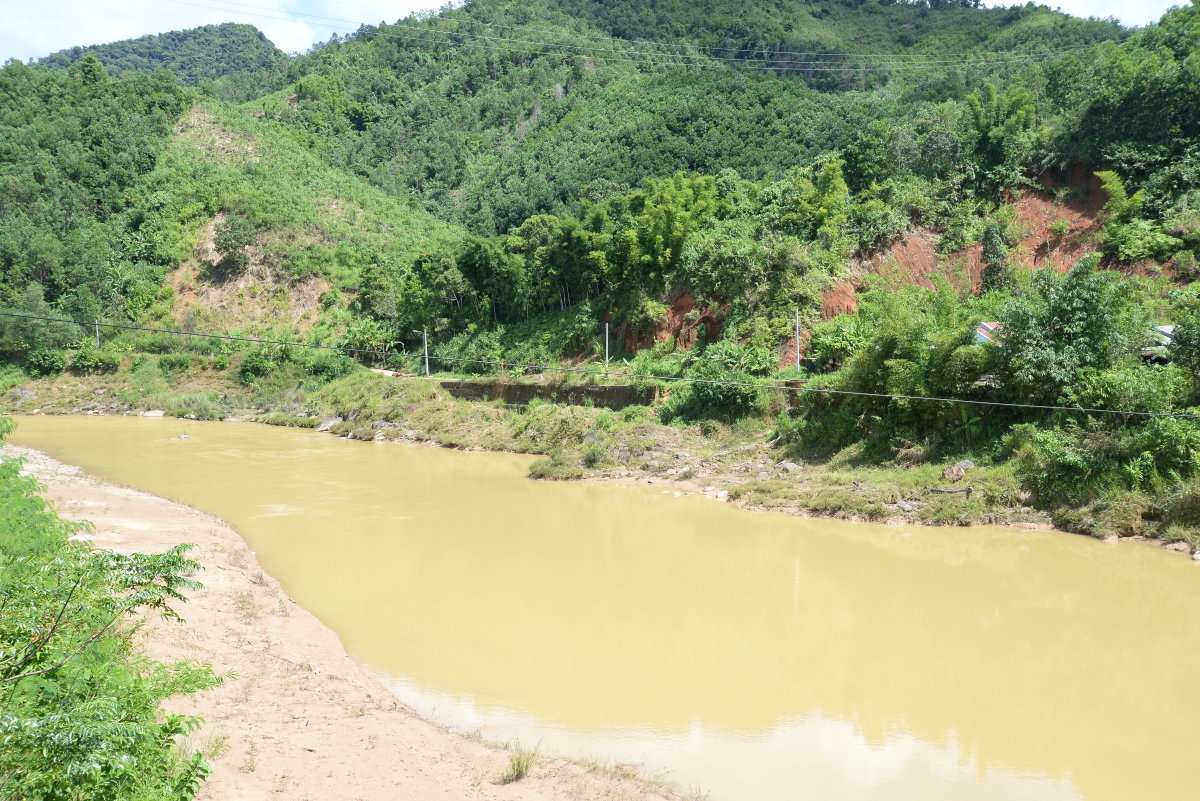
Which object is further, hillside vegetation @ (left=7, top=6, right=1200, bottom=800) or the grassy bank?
the grassy bank

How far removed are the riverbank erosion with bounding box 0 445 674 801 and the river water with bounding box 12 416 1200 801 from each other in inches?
21.6

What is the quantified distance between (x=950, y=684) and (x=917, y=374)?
29.0 feet

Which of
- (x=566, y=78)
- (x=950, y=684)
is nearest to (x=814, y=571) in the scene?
(x=950, y=684)

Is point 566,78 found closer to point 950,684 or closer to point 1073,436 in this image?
point 1073,436

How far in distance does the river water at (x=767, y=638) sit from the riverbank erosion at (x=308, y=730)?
548 mm

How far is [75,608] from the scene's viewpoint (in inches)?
207

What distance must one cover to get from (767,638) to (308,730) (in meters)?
5.74

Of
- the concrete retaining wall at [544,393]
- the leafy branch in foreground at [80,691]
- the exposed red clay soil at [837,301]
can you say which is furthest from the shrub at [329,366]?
the leafy branch in foreground at [80,691]

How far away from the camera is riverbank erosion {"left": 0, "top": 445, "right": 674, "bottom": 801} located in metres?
6.43

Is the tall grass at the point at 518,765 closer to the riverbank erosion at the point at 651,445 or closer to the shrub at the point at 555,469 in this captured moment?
the riverbank erosion at the point at 651,445

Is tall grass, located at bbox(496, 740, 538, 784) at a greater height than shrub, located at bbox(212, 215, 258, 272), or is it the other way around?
shrub, located at bbox(212, 215, 258, 272)

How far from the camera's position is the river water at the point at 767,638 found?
24.9 feet

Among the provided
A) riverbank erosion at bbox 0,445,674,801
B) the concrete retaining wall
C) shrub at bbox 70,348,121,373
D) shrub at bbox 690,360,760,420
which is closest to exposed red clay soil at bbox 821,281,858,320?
shrub at bbox 690,360,760,420

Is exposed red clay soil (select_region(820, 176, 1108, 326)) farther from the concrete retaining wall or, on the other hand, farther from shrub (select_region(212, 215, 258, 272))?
shrub (select_region(212, 215, 258, 272))
